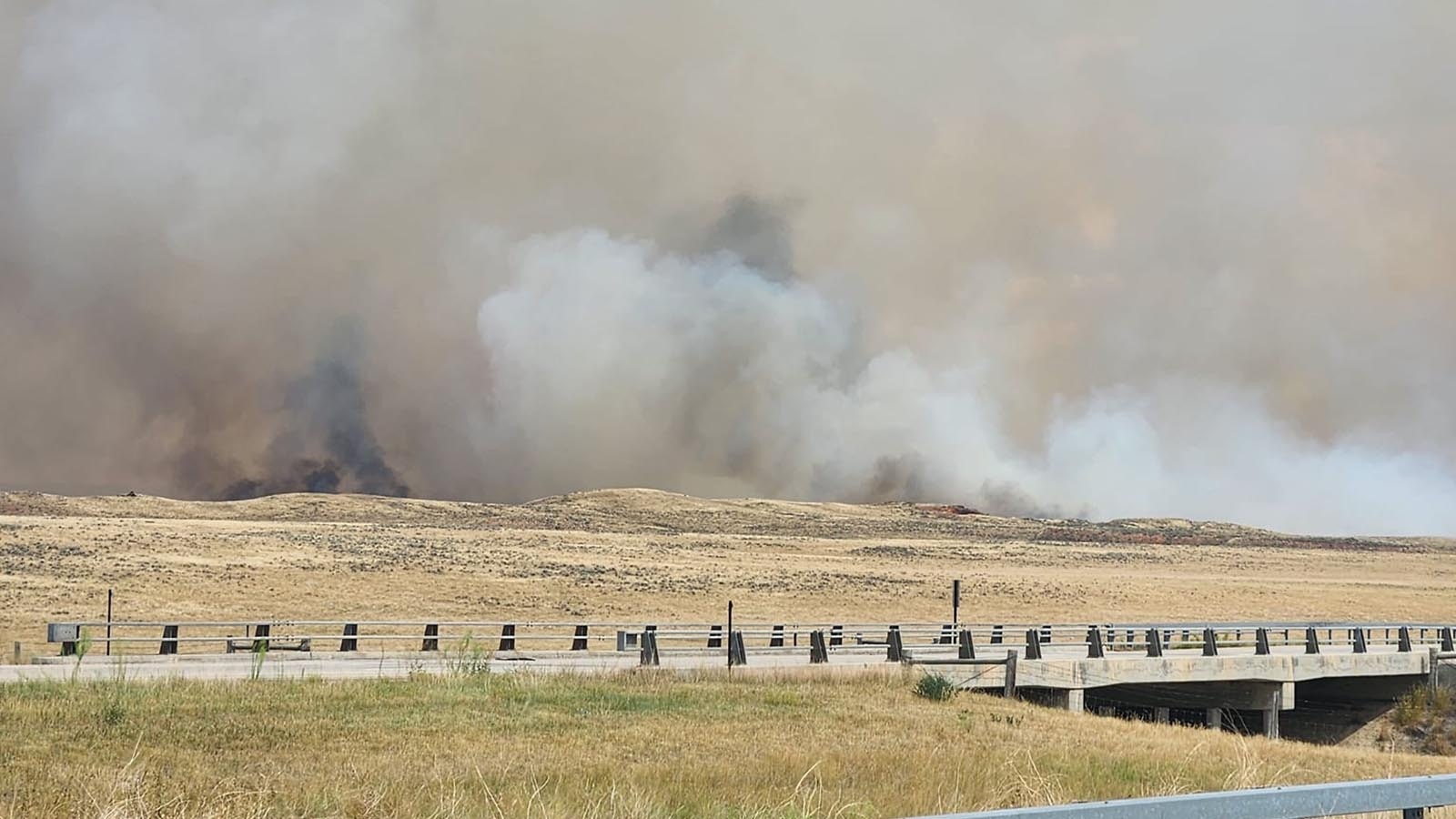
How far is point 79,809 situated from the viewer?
1124 cm

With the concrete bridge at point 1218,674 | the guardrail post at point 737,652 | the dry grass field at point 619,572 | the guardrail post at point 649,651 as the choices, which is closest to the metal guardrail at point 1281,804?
the concrete bridge at point 1218,674

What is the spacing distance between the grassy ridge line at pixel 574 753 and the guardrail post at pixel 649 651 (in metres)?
3.08

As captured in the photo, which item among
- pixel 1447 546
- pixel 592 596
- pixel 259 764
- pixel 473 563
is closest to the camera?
pixel 259 764

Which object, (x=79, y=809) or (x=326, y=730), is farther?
(x=326, y=730)

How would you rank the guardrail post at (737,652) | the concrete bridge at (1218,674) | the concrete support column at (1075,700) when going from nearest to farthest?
the guardrail post at (737,652)
the concrete support column at (1075,700)
the concrete bridge at (1218,674)

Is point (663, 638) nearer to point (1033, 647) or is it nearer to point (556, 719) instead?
point (1033, 647)

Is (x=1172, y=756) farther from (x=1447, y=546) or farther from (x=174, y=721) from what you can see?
(x=1447, y=546)

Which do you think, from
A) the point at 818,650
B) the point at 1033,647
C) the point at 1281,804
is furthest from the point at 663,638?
the point at 1281,804

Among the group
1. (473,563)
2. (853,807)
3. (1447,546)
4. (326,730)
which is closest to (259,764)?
(326,730)

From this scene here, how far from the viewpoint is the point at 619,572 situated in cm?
7269

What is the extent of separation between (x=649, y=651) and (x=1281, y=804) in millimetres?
23825

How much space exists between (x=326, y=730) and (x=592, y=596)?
42817mm

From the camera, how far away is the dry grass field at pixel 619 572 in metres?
54.4

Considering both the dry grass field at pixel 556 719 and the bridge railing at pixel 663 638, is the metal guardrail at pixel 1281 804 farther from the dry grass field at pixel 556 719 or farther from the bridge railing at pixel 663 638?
the bridge railing at pixel 663 638
